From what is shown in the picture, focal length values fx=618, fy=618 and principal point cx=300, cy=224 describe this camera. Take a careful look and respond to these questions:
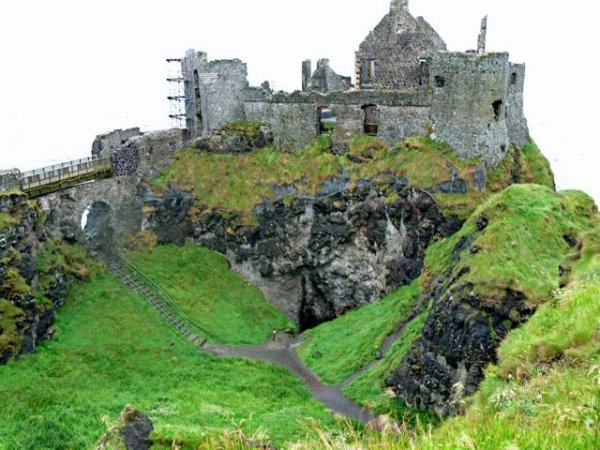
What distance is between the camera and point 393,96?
128ft

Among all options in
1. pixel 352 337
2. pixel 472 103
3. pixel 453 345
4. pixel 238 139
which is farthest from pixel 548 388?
pixel 238 139

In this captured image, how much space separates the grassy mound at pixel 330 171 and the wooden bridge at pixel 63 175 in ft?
12.3

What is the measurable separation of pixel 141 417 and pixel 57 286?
72.1 feet

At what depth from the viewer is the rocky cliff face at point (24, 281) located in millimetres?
29984

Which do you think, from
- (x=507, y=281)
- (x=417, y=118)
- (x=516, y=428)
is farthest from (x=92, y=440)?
(x=417, y=118)

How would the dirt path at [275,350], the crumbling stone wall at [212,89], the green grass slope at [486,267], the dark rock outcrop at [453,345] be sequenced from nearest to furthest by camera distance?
the dark rock outcrop at [453,345] < the green grass slope at [486,267] < the dirt path at [275,350] < the crumbling stone wall at [212,89]

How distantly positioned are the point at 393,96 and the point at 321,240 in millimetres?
10228

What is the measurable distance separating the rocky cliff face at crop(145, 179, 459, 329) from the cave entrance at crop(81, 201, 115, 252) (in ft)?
9.06

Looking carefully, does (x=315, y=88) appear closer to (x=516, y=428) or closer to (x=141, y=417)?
(x=141, y=417)

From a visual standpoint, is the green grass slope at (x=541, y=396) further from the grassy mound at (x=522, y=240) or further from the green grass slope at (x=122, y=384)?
the green grass slope at (x=122, y=384)

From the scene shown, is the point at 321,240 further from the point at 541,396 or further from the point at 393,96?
the point at 541,396

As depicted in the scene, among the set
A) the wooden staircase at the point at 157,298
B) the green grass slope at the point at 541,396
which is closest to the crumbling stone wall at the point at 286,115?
the wooden staircase at the point at 157,298

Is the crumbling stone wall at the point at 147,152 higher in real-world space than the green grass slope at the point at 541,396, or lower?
higher

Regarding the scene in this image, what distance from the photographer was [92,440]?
2234 centimetres
